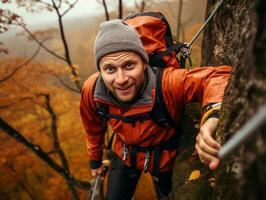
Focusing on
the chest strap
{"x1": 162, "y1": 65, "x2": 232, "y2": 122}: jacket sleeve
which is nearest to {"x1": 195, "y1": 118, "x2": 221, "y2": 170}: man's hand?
{"x1": 162, "y1": 65, "x2": 232, "y2": 122}: jacket sleeve

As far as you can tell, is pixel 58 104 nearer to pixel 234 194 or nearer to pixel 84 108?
pixel 84 108

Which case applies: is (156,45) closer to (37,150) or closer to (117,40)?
(117,40)

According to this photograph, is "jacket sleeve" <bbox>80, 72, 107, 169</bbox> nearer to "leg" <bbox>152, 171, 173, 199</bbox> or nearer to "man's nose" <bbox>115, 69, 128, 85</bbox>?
"man's nose" <bbox>115, 69, 128, 85</bbox>

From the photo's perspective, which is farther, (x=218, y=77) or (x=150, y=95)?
(x=150, y=95)

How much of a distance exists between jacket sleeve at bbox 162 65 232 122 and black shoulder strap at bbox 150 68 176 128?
0.05 metres

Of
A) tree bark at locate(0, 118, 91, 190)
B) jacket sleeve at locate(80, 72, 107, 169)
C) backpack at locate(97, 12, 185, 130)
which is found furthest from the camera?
tree bark at locate(0, 118, 91, 190)

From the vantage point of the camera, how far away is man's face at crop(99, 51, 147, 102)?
119 inches

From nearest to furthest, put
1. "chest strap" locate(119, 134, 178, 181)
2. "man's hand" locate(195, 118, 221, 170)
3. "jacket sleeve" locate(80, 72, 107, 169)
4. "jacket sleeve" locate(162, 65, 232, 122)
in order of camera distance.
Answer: "man's hand" locate(195, 118, 221, 170)
"jacket sleeve" locate(162, 65, 232, 122)
"chest strap" locate(119, 134, 178, 181)
"jacket sleeve" locate(80, 72, 107, 169)

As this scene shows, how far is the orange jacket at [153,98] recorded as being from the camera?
8.10ft

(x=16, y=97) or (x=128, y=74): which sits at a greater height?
(x=128, y=74)

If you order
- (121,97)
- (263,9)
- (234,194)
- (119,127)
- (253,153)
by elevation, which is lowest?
(119,127)

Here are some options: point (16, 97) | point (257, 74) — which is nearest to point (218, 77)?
point (257, 74)

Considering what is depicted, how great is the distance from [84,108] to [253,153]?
3.02 m

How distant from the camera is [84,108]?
12.4 ft
